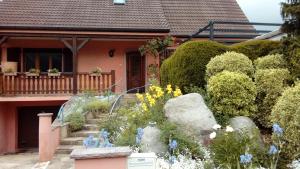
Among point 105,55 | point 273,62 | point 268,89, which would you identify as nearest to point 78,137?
point 268,89

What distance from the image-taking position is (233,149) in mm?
5727

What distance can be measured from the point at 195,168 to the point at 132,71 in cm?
1264

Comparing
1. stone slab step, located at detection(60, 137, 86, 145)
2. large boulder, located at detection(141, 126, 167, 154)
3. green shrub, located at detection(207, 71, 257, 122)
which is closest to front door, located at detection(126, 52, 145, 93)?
stone slab step, located at detection(60, 137, 86, 145)

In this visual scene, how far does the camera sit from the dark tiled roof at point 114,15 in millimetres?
16375

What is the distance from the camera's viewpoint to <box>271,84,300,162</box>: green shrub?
6.05 meters

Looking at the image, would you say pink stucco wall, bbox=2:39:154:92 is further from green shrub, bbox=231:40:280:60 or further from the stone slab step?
green shrub, bbox=231:40:280:60

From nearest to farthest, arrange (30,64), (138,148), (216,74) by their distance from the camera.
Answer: (138,148) < (216,74) < (30,64)

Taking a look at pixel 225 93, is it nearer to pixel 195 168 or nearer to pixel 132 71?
pixel 195 168

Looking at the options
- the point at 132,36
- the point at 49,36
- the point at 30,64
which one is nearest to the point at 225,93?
the point at 132,36

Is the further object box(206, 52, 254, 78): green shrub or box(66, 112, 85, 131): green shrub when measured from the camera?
box(66, 112, 85, 131): green shrub

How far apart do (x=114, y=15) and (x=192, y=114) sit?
455 inches

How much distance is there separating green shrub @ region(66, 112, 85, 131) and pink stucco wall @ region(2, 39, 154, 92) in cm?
686

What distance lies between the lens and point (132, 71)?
60.4ft

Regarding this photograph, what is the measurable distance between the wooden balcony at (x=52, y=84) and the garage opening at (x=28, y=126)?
1488 mm
